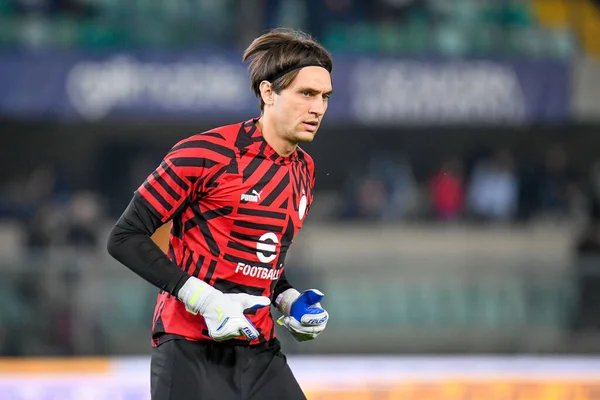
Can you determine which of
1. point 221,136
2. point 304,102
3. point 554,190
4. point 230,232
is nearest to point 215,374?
point 230,232

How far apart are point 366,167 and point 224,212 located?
11713 mm

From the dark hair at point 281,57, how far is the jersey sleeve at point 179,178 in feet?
0.98

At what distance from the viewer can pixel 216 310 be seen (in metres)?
3.19

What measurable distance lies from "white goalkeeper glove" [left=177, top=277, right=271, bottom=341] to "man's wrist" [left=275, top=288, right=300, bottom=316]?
0.40 metres

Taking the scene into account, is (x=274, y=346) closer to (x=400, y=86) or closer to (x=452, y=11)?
(x=400, y=86)

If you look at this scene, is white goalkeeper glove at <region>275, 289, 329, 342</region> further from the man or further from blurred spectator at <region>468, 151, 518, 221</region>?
blurred spectator at <region>468, 151, 518, 221</region>

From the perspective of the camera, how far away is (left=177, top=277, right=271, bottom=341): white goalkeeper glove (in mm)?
A: 3186

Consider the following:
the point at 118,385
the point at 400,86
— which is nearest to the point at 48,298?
the point at 118,385

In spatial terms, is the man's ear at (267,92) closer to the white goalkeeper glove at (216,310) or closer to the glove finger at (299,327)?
the white goalkeeper glove at (216,310)

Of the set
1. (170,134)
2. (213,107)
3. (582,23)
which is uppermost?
(582,23)

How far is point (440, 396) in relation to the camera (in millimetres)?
6387

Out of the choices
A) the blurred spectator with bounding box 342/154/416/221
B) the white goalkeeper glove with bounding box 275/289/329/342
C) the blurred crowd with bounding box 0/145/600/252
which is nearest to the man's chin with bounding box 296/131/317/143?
the white goalkeeper glove with bounding box 275/289/329/342

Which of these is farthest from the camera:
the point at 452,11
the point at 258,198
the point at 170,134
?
the point at 170,134

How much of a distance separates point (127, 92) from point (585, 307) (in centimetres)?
655
